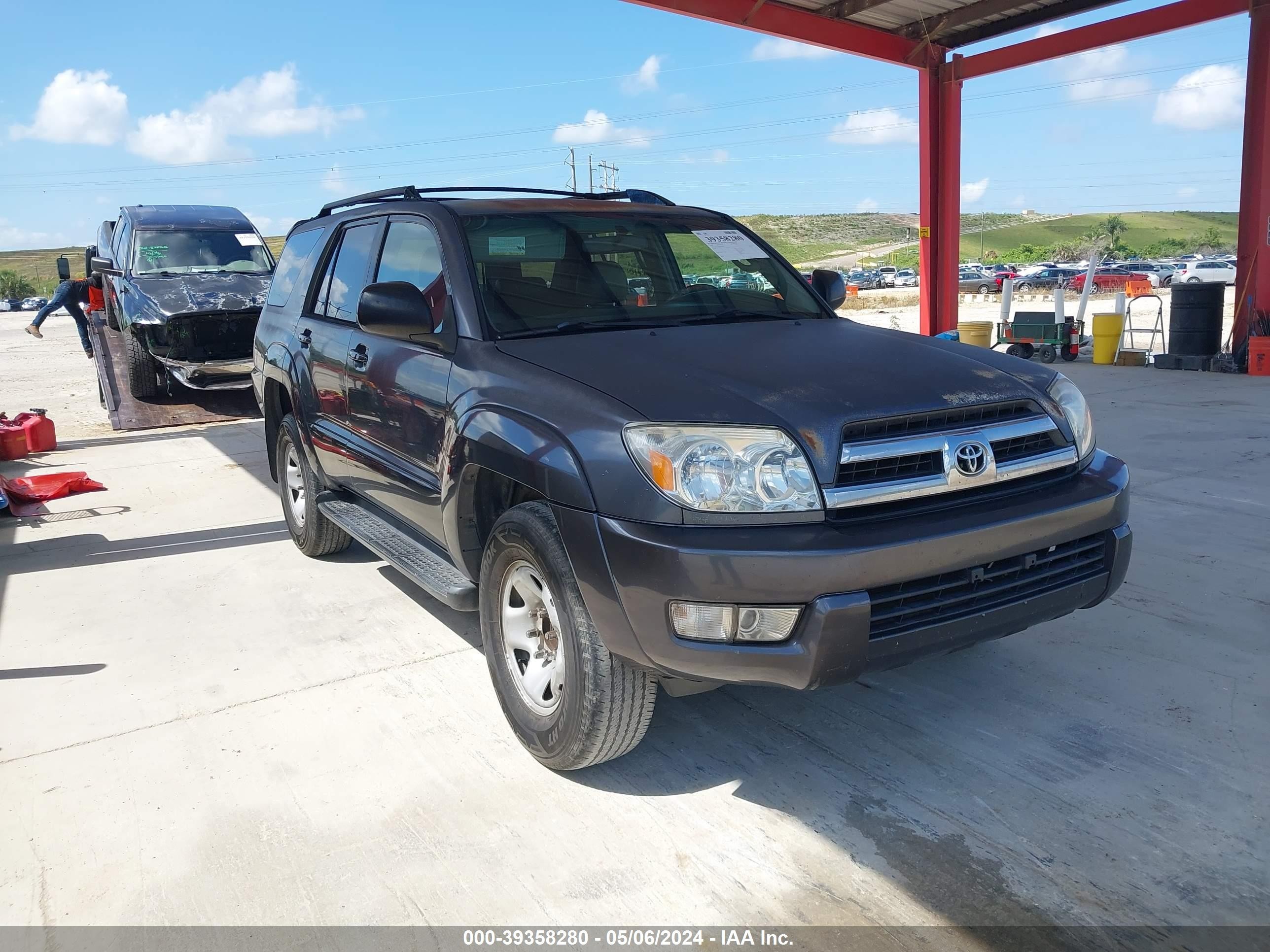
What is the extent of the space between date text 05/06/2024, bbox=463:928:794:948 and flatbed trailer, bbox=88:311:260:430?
8870 millimetres

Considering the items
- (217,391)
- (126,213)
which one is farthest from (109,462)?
(126,213)

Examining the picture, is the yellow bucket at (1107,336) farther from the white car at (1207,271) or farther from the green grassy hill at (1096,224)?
the green grassy hill at (1096,224)

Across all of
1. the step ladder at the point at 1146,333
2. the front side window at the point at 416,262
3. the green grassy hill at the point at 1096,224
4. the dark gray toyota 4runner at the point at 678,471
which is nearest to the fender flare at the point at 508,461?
the dark gray toyota 4runner at the point at 678,471

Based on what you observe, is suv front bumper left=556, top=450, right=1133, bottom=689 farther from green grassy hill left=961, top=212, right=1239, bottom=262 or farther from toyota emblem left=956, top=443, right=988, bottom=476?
green grassy hill left=961, top=212, right=1239, bottom=262

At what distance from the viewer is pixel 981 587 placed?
2.78 m

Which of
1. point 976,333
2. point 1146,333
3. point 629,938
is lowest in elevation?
point 629,938

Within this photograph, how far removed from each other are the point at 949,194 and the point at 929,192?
331mm

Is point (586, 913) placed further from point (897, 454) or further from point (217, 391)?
point (217, 391)

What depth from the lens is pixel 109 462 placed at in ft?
28.1

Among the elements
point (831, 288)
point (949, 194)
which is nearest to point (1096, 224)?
point (949, 194)

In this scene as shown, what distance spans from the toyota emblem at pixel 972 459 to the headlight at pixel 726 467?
50cm

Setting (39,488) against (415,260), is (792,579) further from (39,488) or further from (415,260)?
(39,488)

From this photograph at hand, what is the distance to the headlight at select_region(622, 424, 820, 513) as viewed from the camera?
2.58 metres

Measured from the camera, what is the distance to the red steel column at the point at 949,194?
15688 millimetres
